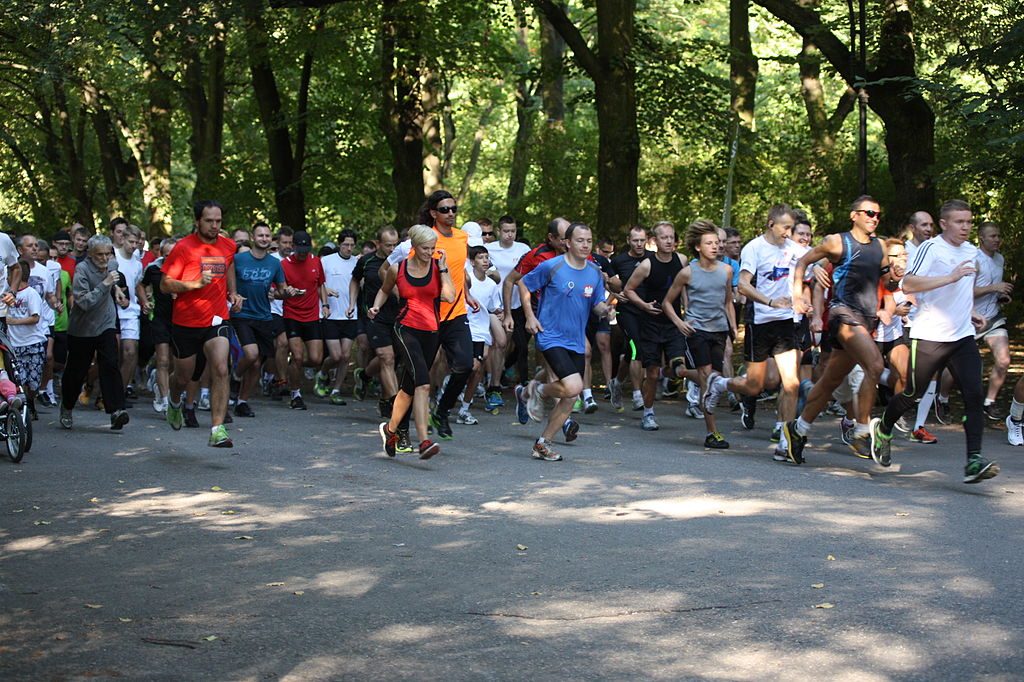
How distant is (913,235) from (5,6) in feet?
43.8

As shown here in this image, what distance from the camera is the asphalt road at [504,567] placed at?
6.11m

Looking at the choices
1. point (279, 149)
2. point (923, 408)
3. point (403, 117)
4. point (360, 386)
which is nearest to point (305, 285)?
point (360, 386)

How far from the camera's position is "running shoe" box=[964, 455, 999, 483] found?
34.4 ft

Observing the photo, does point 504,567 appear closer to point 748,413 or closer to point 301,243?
point 748,413

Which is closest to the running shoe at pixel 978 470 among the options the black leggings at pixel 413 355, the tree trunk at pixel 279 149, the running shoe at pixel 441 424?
the black leggings at pixel 413 355

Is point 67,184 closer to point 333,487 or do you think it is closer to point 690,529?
point 333,487

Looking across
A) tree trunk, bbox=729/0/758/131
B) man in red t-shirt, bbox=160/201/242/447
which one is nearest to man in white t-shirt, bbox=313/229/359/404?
man in red t-shirt, bbox=160/201/242/447

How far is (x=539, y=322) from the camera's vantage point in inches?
504

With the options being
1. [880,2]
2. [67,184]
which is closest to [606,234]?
[880,2]

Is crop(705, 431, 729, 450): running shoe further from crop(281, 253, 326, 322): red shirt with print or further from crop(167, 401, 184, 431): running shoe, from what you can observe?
crop(281, 253, 326, 322): red shirt with print

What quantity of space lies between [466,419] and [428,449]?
381 centimetres

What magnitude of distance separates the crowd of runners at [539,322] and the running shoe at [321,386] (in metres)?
0.03

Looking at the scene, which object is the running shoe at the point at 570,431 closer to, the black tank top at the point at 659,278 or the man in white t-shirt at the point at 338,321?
the black tank top at the point at 659,278

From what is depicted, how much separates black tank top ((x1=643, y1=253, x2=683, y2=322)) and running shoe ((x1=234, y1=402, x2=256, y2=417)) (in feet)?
14.1
